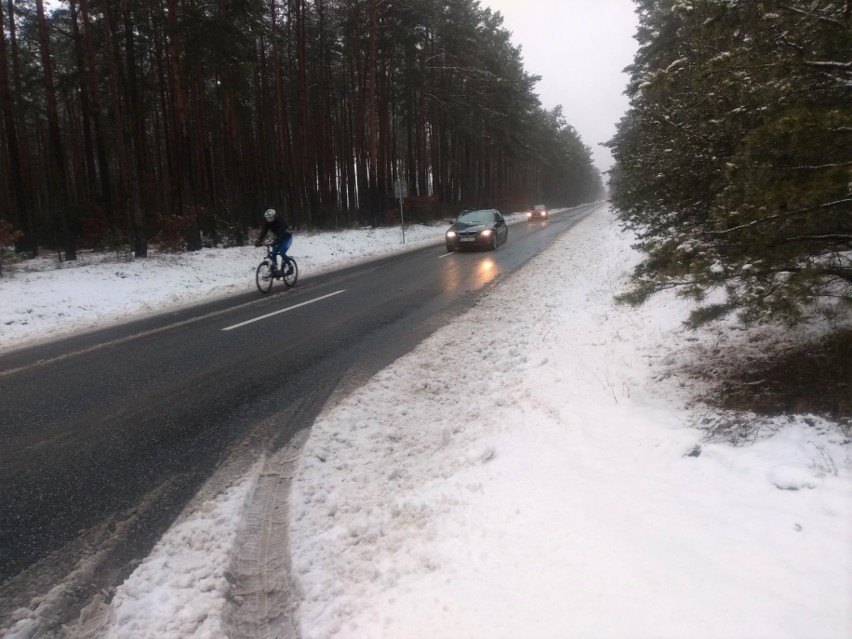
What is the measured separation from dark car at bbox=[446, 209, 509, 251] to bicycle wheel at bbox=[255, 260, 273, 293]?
911cm

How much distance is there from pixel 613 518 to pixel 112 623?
272 centimetres

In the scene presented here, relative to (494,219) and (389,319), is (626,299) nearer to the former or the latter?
(389,319)

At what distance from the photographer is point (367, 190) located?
31.6 meters

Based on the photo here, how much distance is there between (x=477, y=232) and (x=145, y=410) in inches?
622

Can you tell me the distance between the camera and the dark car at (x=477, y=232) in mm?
19416

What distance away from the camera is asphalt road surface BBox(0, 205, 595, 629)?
302 centimetres

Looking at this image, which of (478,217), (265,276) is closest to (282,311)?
(265,276)

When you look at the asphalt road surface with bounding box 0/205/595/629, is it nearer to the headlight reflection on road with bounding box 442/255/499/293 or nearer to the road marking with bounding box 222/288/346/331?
the road marking with bounding box 222/288/346/331

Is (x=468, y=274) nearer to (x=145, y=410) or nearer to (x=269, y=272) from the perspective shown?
(x=269, y=272)

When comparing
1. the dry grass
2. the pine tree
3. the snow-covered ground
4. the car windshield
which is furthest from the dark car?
the pine tree

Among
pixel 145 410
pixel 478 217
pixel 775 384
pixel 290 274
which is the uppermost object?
pixel 478 217

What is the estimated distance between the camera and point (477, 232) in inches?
762

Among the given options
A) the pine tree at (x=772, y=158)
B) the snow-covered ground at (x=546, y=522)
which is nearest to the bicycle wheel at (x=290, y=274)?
the snow-covered ground at (x=546, y=522)

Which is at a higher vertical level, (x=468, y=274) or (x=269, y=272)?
(x=269, y=272)
